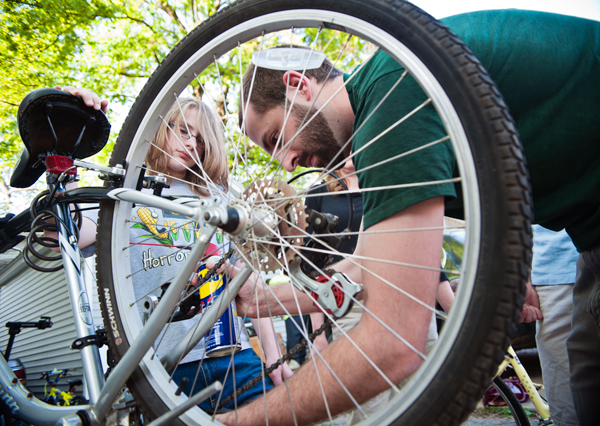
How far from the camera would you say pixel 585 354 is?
60.8 inches

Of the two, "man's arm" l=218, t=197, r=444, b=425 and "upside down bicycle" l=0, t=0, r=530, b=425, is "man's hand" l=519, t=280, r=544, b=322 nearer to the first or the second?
"upside down bicycle" l=0, t=0, r=530, b=425

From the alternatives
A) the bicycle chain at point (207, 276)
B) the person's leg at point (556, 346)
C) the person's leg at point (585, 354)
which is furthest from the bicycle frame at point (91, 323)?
the person's leg at point (556, 346)

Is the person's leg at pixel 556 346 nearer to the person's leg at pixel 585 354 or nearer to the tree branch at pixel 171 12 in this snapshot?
the person's leg at pixel 585 354

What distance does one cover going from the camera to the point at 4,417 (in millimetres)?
1701

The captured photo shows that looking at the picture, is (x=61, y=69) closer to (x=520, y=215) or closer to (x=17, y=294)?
(x=17, y=294)

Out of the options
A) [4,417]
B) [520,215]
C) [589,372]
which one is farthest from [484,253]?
[4,417]

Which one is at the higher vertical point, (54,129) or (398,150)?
(54,129)

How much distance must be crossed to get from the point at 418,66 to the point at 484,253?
Answer: 1.36 feet

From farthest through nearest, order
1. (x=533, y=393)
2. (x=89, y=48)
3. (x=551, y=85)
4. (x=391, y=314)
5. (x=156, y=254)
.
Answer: (x=89, y=48)
(x=533, y=393)
(x=156, y=254)
(x=551, y=85)
(x=391, y=314)

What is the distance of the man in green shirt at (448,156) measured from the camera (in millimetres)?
873

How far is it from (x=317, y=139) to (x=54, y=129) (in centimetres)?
109

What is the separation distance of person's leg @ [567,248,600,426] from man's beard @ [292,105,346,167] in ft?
3.57

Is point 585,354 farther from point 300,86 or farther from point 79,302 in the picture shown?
point 79,302

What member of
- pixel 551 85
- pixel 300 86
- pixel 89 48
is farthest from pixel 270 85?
pixel 89 48
